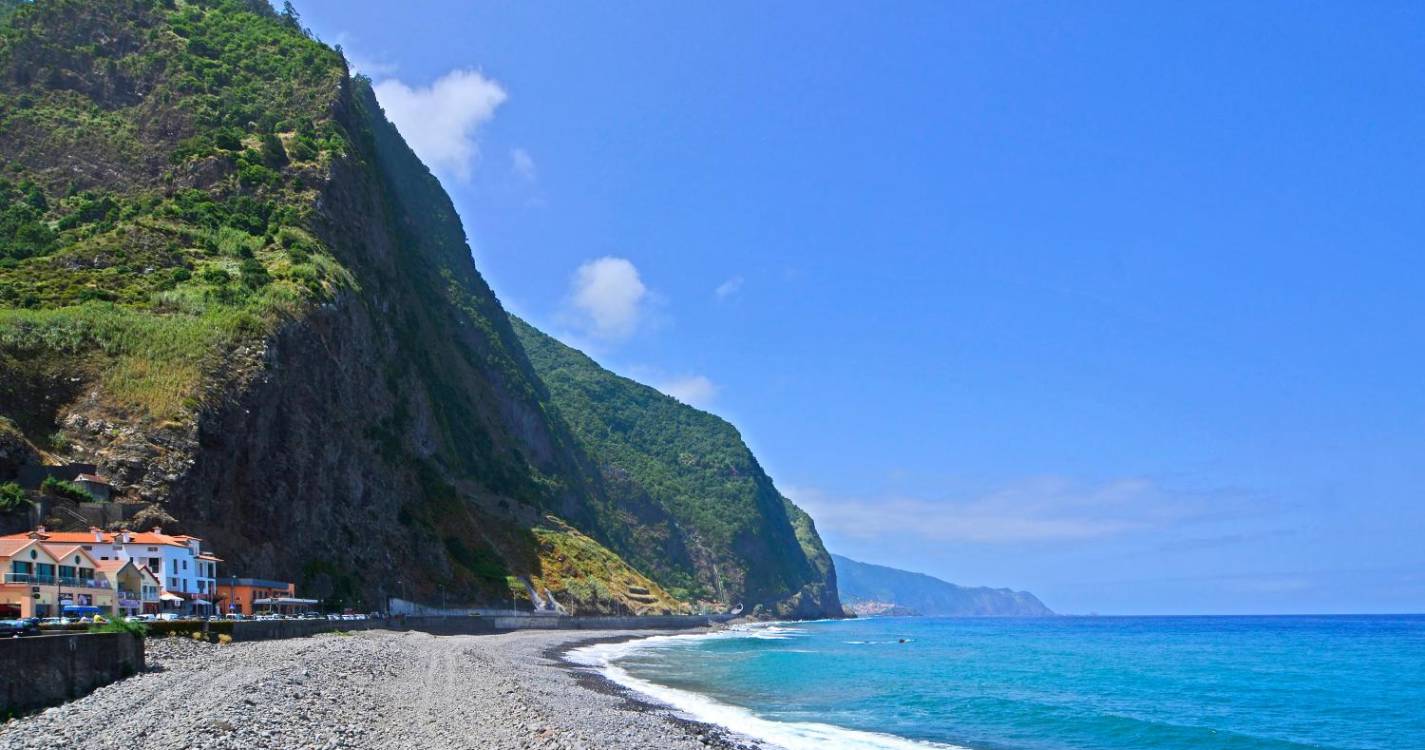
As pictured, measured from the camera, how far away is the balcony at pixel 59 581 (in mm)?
36281

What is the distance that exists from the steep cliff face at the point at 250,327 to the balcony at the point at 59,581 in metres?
7.83

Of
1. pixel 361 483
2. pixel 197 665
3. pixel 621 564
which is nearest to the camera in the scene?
pixel 197 665

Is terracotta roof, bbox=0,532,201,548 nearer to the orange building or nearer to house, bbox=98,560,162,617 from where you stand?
house, bbox=98,560,162,617

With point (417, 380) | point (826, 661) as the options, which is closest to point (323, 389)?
point (417, 380)

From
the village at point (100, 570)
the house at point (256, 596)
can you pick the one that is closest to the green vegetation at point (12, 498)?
the village at point (100, 570)

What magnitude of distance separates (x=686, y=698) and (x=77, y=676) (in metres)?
22.9

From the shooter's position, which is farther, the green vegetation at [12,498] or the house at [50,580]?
the green vegetation at [12,498]

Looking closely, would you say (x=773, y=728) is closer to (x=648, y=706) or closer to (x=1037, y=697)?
(x=648, y=706)

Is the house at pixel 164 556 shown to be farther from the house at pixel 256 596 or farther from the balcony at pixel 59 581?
the balcony at pixel 59 581

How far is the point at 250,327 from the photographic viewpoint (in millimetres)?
59625

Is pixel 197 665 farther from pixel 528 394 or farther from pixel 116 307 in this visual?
pixel 528 394

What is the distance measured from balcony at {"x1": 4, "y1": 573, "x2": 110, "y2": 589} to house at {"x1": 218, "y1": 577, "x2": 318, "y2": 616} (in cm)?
868

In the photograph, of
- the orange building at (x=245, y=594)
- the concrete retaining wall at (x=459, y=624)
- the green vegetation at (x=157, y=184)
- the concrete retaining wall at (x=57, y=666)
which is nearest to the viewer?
→ the concrete retaining wall at (x=57, y=666)

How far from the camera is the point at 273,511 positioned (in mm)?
57469
